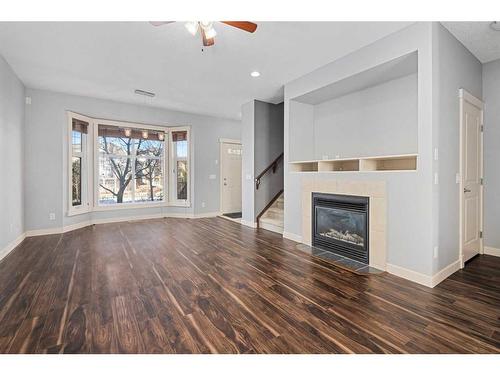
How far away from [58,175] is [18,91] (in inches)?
64.0

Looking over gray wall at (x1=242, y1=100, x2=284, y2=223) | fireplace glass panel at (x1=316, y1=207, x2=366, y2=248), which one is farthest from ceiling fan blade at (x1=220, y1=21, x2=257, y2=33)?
gray wall at (x1=242, y1=100, x2=284, y2=223)

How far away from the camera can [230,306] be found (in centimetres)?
212

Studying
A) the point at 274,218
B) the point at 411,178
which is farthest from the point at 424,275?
the point at 274,218

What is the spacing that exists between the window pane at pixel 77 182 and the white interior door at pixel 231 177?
3532 millimetres

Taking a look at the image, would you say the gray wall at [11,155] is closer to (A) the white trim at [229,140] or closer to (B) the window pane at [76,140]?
(B) the window pane at [76,140]

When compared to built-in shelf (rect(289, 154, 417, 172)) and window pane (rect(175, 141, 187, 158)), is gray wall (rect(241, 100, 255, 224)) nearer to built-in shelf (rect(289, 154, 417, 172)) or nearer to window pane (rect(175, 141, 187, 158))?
built-in shelf (rect(289, 154, 417, 172))

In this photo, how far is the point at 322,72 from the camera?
12.4 feet

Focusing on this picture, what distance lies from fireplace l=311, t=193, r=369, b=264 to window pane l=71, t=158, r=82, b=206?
16.8ft

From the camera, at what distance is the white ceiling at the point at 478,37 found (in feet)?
8.66

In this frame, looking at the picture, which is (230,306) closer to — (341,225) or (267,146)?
(341,225)

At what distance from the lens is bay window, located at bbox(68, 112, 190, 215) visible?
5.46 m

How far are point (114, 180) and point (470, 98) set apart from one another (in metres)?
7.05
